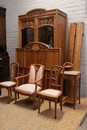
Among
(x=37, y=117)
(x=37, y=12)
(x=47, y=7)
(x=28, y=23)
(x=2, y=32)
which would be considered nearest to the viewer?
(x=37, y=117)

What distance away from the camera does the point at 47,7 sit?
154 inches

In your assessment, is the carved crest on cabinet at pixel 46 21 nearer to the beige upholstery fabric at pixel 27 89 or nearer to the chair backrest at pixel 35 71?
the chair backrest at pixel 35 71

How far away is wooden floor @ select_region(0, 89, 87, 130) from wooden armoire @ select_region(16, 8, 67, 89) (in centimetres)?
90

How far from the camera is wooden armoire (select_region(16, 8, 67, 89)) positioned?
10.6 feet

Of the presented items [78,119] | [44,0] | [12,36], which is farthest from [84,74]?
[12,36]

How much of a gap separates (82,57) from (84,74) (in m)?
0.45

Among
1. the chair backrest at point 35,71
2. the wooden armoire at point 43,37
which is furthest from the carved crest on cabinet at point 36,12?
the chair backrest at point 35,71

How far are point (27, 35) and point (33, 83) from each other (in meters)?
1.44

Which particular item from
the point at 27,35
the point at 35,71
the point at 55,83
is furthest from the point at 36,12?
the point at 55,83

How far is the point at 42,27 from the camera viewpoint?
3.52 meters

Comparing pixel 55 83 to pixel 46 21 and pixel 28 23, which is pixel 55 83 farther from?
pixel 28 23

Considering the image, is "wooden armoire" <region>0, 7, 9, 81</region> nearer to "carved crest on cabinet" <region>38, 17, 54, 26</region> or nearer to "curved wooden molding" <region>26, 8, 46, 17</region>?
"curved wooden molding" <region>26, 8, 46, 17</region>

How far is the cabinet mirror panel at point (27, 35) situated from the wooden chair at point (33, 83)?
2.81ft

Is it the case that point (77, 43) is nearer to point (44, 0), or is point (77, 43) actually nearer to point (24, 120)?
point (44, 0)
